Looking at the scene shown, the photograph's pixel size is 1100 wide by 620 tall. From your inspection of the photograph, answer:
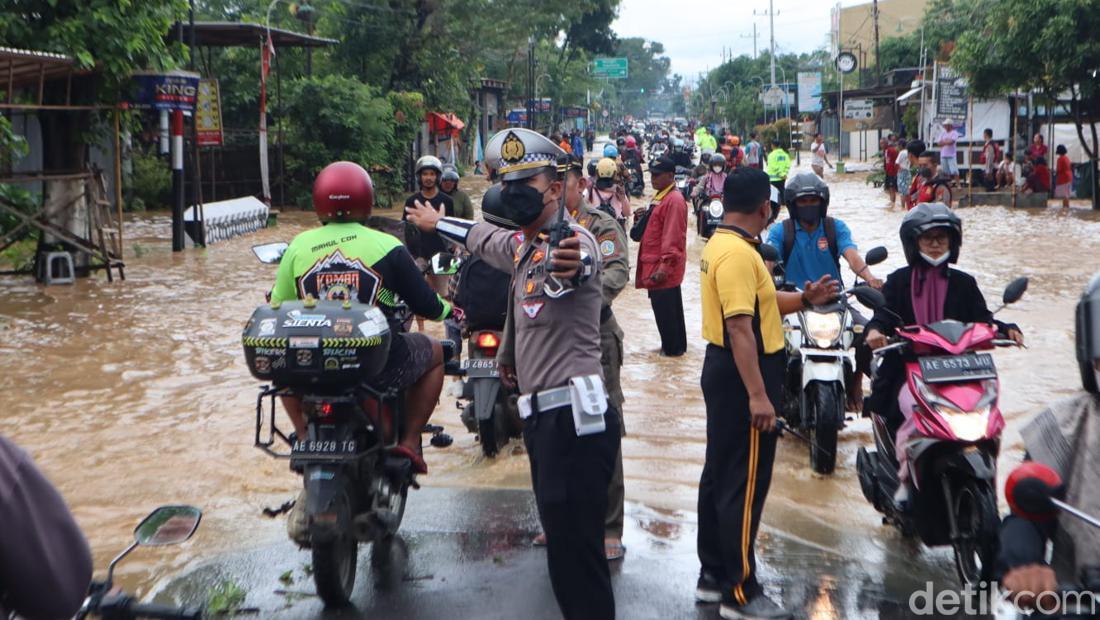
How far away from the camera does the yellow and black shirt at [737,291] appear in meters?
4.51

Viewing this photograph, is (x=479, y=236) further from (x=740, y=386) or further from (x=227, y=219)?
(x=227, y=219)

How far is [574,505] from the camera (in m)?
3.95

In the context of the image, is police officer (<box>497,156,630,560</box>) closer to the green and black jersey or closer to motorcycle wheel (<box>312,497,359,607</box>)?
the green and black jersey

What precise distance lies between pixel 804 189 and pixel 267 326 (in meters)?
3.74

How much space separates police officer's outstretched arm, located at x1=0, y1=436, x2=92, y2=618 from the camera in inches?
75.6

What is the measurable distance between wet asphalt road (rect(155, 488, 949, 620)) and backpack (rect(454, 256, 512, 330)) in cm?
117

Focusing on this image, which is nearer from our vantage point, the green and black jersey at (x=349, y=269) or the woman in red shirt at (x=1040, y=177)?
the green and black jersey at (x=349, y=269)

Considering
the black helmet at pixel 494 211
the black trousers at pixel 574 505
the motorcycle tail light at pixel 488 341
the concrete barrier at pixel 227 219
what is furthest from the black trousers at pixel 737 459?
the concrete barrier at pixel 227 219

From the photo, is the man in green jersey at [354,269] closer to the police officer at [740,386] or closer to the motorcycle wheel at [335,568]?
the motorcycle wheel at [335,568]

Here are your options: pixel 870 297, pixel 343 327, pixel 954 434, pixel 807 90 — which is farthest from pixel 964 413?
pixel 807 90

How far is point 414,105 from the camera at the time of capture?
3130cm

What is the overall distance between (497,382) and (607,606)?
8.51 ft

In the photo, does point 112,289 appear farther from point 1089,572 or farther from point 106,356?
point 1089,572

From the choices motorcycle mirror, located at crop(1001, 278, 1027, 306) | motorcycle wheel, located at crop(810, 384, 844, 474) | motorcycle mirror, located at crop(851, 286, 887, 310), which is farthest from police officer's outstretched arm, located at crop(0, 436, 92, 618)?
motorcycle wheel, located at crop(810, 384, 844, 474)
